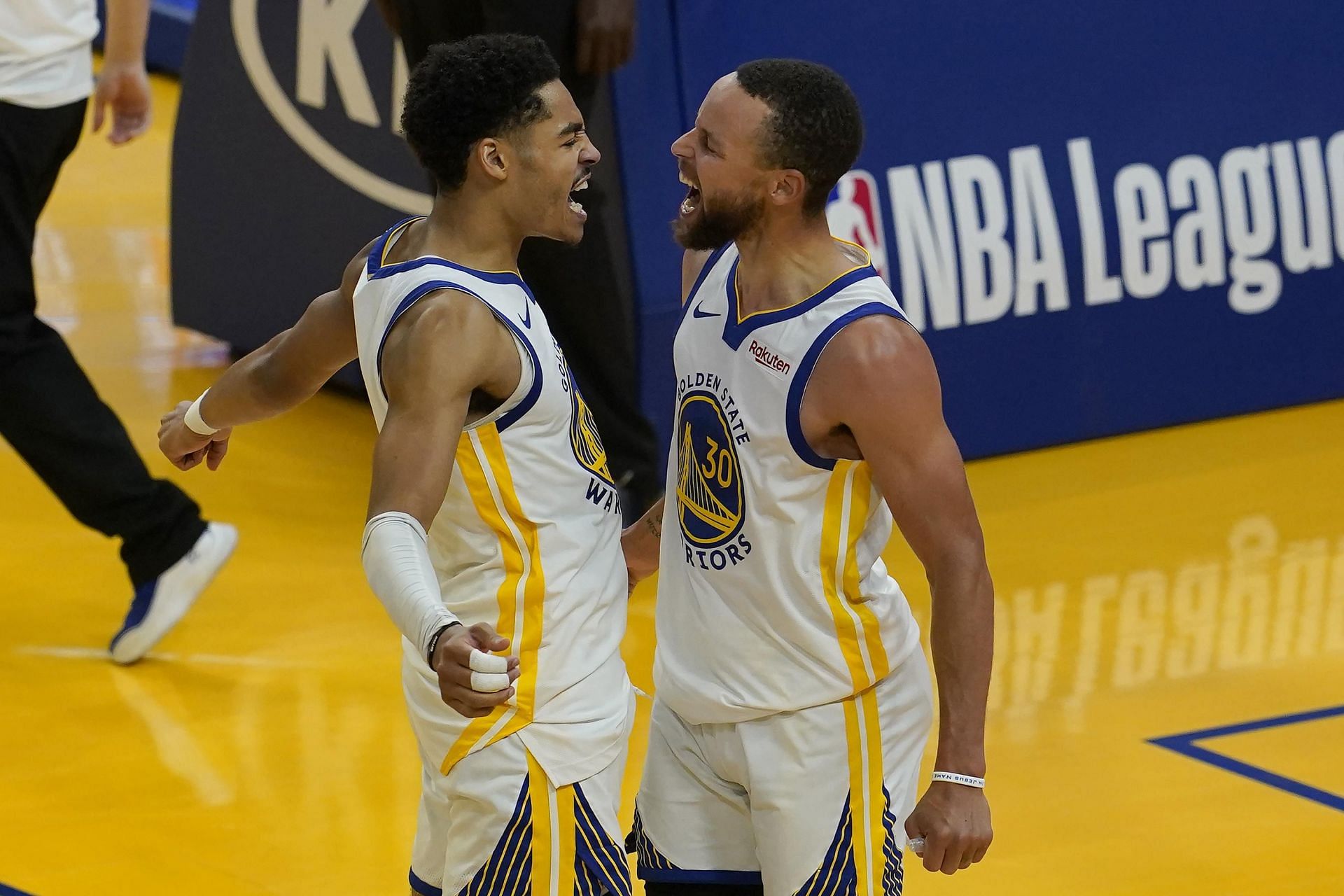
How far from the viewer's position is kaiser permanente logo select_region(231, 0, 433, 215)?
6781 mm

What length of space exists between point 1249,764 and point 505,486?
2329 mm

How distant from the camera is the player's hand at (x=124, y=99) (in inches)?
208

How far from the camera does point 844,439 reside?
2916mm

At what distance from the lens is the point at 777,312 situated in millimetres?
2955

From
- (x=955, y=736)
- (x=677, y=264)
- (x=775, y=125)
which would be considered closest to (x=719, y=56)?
(x=677, y=264)

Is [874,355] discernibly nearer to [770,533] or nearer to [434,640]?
[770,533]

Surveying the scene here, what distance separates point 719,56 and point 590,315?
3.21ft

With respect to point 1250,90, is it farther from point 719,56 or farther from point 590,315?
point 590,315

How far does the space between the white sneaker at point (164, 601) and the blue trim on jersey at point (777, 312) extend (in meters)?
2.43

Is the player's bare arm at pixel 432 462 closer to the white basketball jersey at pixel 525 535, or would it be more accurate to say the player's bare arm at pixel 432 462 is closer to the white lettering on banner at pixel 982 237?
the white basketball jersey at pixel 525 535

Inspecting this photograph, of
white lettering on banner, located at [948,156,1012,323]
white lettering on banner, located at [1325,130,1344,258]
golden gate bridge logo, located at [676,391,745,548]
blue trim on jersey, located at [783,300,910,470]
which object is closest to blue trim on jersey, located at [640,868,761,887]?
golden gate bridge logo, located at [676,391,745,548]

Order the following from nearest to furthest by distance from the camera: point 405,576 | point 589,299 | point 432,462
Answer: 1. point 405,576
2. point 432,462
3. point 589,299

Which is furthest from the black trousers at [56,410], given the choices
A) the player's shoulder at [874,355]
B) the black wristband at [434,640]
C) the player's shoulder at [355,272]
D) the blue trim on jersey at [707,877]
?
the black wristband at [434,640]

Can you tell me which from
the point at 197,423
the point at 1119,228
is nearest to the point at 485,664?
the point at 197,423
